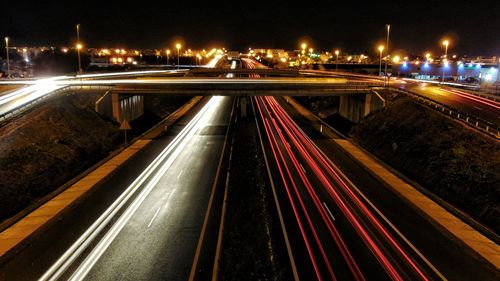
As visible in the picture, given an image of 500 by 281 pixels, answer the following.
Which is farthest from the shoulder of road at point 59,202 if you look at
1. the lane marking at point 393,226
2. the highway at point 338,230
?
the lane marking at point 393,226

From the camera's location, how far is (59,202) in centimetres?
2603

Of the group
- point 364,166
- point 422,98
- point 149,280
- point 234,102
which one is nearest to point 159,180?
point 149,280

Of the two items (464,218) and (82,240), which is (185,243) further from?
(464,218)

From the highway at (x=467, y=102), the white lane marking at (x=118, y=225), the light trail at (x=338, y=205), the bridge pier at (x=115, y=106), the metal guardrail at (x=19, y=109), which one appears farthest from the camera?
the bridge pier at (x=115, y=106)

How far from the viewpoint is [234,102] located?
85062 mm

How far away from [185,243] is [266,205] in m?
7.10

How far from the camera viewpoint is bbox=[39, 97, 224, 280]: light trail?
1773cm

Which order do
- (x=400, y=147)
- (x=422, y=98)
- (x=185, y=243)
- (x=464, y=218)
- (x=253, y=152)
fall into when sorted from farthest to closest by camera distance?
(x=422, y=98) < (x=253, y=152) < (x=400, y=147) < (x=464, y=218) < (x=185, y=243)

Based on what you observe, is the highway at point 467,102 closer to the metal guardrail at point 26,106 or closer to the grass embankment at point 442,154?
the grass embankment at point 442,154

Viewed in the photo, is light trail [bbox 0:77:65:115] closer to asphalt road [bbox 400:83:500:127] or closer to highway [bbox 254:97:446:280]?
highway [bbox 254:97:446:280]

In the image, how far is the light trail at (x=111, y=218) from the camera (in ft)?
58.2

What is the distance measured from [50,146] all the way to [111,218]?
596 inches

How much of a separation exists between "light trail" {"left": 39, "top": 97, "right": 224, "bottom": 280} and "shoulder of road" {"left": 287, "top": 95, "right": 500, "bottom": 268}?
1791 cm

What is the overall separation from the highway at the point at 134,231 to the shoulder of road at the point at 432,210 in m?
13.4
